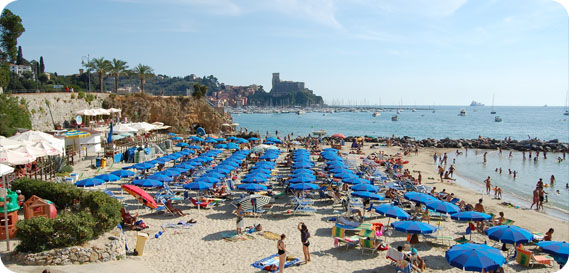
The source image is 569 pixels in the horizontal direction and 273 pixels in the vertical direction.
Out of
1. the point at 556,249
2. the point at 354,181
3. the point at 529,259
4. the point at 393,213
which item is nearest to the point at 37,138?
the point at 354,181

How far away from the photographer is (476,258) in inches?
328

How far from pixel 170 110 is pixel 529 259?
40.2 meters

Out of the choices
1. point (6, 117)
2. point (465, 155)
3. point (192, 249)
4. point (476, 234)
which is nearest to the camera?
point (192, 249)

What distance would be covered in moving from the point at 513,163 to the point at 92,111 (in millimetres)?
39322

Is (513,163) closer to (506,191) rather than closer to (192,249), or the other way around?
(506,191)

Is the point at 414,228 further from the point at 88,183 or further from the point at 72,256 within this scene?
the point at 88,183

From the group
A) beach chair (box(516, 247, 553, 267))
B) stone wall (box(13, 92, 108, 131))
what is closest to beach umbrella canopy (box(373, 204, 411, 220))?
beach chair (box(516, 247, 553, 267))

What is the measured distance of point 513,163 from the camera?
37.3 metres

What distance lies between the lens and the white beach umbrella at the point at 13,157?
464 inches

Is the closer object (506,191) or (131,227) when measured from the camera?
(131,227)

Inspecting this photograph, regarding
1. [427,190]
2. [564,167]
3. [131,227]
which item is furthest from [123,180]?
[564,167]

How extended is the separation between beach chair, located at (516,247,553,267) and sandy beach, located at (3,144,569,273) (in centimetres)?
16

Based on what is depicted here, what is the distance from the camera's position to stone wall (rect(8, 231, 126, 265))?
814 cm

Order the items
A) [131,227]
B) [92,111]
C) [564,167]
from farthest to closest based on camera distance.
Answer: [564,167]
[92,111]
[131,227]
